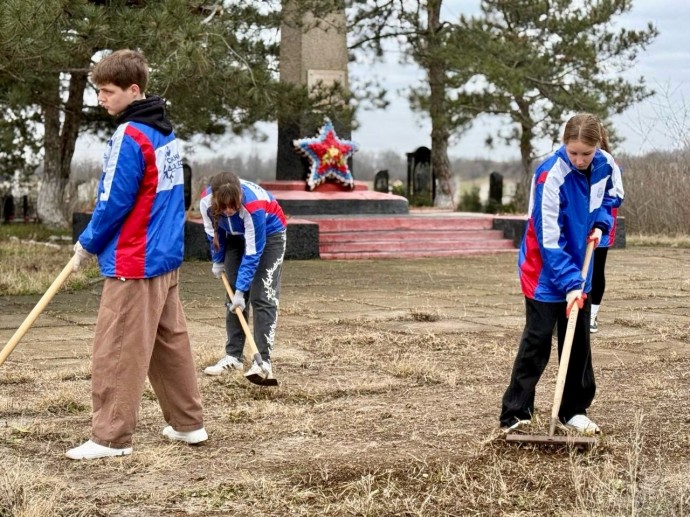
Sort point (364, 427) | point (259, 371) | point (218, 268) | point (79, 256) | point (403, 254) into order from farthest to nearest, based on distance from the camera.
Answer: point (403, 254)
point (218, 268)
point (259, 371)
point (364, 427)
point (79, 256)

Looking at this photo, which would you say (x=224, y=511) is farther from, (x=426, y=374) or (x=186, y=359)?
(x=426, y=374)

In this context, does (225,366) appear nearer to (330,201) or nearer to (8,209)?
(330,201)

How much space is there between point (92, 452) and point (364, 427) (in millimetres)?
1281

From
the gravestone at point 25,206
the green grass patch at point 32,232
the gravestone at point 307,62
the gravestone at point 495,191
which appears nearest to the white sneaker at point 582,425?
the gravestone at point 307,62

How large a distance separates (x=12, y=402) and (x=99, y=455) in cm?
132

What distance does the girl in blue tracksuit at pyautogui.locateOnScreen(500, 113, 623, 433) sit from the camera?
493 centimetres

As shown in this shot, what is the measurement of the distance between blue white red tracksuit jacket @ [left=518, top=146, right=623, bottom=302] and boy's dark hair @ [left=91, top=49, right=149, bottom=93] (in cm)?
168

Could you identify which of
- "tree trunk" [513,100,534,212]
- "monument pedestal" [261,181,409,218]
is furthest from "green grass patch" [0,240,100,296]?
"tree trunk" [513,100,534,212]

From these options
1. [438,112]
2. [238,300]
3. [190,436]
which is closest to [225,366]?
[238,300]

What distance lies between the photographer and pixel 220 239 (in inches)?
270

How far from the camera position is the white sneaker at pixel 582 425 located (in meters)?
5.14

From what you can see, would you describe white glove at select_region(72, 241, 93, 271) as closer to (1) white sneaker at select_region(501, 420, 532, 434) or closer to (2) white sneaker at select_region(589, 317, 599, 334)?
(1) white sneaker at select_region(501, 420, 532, 434)

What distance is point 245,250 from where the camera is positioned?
6613mm

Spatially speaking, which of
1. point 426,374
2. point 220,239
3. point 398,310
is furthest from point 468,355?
point 398,310
